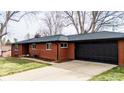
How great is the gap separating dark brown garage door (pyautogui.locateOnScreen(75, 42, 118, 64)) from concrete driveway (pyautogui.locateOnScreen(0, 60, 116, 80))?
41 centimetres

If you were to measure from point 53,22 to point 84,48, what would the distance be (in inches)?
99.6

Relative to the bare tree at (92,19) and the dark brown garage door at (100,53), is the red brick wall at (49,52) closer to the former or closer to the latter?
the dark brown garage door at (100,53)

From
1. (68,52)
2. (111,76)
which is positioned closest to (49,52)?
(68,52)

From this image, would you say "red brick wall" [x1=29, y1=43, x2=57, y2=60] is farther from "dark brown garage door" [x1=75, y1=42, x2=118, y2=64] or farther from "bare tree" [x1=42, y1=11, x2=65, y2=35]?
"dark brown garage door" [x1=75, y1=42, x2=118, y2=64]

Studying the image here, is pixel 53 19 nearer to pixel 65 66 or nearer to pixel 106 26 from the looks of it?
pixel 65 66

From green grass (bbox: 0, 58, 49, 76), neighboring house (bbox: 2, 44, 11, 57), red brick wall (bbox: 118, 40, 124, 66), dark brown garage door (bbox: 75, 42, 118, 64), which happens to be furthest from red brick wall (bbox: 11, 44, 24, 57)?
red brick wall (bbox: 118, 40, 124, 66)

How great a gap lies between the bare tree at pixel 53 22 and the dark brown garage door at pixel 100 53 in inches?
75.0

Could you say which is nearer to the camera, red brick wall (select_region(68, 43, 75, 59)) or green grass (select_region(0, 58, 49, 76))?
green grass (select_region(0, 58, 49, 76))

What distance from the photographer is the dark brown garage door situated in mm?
6656

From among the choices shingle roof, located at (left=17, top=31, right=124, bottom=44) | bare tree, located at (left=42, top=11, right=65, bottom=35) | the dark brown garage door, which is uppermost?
bare tree, located at (left=42, top=11, right=65, bottom=35)

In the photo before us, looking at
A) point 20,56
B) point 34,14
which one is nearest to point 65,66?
point 20,56
